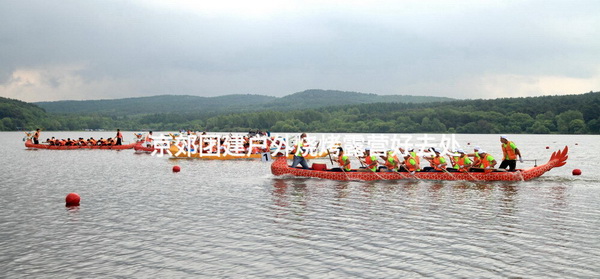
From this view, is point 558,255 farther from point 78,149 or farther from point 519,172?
point 78,149

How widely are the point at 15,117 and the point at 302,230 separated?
18465cm

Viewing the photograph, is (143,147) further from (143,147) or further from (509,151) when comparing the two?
(509,151)

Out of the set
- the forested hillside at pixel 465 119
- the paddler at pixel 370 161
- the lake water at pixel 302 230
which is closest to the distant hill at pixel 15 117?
the forested hillside at pixel 465 119

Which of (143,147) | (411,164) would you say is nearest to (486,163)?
(411,164)

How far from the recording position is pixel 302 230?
45.8 ft

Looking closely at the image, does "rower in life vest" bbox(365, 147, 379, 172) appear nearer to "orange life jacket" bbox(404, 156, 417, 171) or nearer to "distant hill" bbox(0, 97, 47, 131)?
"orange life jacket" bbox(404, 156, 417, 171)

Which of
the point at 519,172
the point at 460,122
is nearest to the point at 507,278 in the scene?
the point at 519,172

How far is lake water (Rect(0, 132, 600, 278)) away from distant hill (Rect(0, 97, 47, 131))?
16568 cm

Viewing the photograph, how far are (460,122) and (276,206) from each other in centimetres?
14202

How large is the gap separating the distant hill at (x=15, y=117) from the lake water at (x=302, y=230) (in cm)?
16568

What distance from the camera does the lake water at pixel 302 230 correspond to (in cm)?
1046

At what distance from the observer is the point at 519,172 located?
25.9 m

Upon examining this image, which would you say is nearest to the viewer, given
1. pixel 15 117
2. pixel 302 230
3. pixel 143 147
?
pixel 302 230

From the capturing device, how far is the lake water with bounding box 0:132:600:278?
10.5 metres
